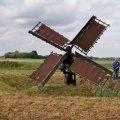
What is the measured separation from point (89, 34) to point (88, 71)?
13.7 feet

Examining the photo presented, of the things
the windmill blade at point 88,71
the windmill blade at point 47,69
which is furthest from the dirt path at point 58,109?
the windmill blade at point 47,69

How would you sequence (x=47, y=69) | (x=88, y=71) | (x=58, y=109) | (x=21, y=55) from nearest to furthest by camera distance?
(x=58, y=109)
(x=88, y=71)
(x=47, y=69)
(x=21, y=55)

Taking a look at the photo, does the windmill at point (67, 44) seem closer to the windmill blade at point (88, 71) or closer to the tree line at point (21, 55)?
the windmill blade at point (88, 71)

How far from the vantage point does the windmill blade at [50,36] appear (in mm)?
25266

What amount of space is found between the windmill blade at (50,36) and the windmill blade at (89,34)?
0.89 m

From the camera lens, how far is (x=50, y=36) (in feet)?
84.6

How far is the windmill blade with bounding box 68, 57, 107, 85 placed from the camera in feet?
72.4

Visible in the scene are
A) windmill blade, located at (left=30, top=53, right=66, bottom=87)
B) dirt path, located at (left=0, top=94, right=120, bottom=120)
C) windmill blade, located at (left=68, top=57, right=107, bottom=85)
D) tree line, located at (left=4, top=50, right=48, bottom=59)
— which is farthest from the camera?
tree line, located at (left=4, top=50, right=48, bottom=59)

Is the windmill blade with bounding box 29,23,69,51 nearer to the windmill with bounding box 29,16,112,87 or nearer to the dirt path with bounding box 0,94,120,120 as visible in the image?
the windmill with bounding box 29,16,112,87

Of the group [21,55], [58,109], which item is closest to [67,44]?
[58,109]

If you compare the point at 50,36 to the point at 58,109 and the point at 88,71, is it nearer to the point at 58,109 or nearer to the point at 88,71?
the point at 88,71

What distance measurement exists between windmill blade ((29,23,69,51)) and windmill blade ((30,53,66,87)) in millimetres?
1060

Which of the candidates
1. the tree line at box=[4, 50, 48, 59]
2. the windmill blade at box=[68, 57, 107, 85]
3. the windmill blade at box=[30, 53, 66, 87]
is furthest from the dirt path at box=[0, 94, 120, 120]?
the tree line at box=[4, 50, 48, 59]

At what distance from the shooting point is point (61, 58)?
956 inches
